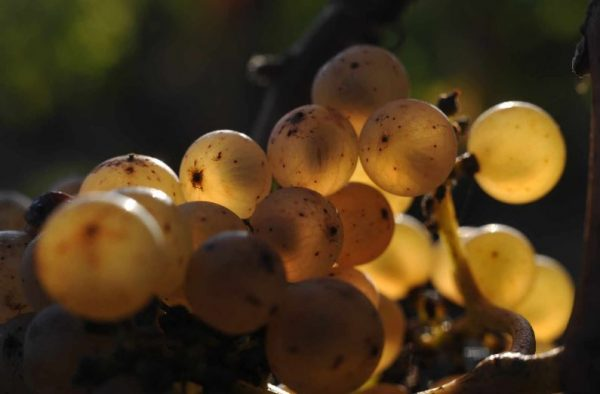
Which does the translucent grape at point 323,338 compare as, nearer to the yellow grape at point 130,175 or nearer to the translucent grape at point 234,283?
the translucent grape at point 234,283

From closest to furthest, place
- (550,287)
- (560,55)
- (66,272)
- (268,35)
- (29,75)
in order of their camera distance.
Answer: (66,272)
(550,287)
(560,55)
(29,75)
(268,35)

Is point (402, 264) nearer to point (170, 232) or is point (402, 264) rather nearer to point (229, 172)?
point (229, 172)

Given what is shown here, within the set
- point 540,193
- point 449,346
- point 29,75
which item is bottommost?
point 29,75

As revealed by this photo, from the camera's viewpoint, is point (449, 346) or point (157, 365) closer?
point (157, 365)

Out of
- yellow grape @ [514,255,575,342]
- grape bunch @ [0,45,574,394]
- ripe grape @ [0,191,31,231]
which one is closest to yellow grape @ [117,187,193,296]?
grape bunch @ [0,45,574,394]

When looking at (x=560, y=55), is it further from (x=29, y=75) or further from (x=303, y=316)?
(x=303, y=316)

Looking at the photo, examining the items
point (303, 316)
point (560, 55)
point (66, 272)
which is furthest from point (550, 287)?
point (560, 55)

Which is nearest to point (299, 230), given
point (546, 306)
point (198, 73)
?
point (546, 306)

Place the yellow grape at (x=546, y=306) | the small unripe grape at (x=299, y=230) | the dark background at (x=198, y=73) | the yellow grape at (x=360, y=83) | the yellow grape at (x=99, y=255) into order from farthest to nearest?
the dark background at (x=198, y=73) < the yellow grape at (x=546, y=306) < the yellow grape at (x=360, y=83) < the small unripe grape at (x=299, y=230) < the yellow grape at (x=99, y=255)

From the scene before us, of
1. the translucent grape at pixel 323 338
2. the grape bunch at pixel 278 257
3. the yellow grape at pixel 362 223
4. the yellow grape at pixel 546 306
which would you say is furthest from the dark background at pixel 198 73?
the translucent grape at pixel 323 338
